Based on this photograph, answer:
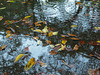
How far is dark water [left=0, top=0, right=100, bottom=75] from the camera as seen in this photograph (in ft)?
3.77

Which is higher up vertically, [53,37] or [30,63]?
[53,37]

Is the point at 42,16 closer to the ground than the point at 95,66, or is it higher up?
higher up

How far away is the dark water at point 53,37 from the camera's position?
115 centimetres

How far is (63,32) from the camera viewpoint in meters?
1.69

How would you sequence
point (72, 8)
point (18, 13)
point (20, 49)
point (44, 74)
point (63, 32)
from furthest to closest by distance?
point (72, 8) → point (18, 13) → point (63, 32) → point (20, 49) → point (44, 74)

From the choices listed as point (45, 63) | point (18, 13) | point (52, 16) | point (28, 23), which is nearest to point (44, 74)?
point (45, 63)

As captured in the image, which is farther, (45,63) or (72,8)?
(72,8)

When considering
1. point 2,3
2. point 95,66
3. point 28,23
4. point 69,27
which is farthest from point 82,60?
point 2,3

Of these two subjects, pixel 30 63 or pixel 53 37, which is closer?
pixel 30 63

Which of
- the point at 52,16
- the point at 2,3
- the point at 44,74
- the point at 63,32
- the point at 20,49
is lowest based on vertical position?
the point at 44,74

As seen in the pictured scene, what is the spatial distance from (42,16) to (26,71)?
4.34 feet

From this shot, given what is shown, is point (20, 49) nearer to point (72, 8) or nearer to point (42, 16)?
point (42, 16)

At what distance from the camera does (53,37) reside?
1583 millimetres

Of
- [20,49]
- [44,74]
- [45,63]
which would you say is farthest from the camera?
[20,49]
